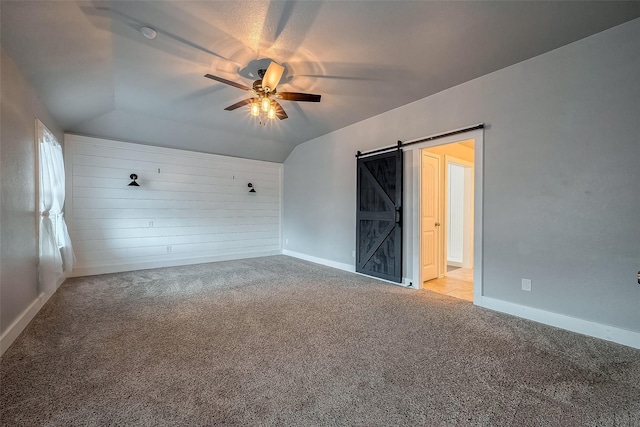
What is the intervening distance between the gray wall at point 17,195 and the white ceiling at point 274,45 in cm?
25

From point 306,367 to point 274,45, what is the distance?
3012 millimetres

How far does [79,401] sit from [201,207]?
4.64m

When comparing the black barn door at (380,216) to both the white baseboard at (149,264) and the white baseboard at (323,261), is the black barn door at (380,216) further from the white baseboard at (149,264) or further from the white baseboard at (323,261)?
the white baseboard at (149,264)

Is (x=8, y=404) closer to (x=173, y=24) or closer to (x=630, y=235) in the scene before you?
(x=173, y=24)

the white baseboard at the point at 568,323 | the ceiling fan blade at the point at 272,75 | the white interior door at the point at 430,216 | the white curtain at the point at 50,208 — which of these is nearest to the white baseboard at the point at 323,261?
the white interior door at the point at 430,216

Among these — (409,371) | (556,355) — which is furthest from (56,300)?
(556,355)

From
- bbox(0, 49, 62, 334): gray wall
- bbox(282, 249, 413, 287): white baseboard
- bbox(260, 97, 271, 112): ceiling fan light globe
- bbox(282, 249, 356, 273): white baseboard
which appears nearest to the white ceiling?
bbox(0, 49, 62, 334): gray wall

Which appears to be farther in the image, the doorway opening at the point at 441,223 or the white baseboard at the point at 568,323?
the doorway opening at the point at 441,223

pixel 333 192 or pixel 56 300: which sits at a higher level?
pixel 333 192

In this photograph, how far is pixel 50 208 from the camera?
3504 mm

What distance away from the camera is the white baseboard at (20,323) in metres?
2.21

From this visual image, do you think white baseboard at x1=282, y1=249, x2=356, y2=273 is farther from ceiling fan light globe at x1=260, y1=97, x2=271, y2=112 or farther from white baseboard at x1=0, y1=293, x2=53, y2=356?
white baseboard at x1=0, y1=293, x2=53, y2=356

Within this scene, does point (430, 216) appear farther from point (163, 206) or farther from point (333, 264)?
point (163, 206)

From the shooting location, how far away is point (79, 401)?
1.62 m
